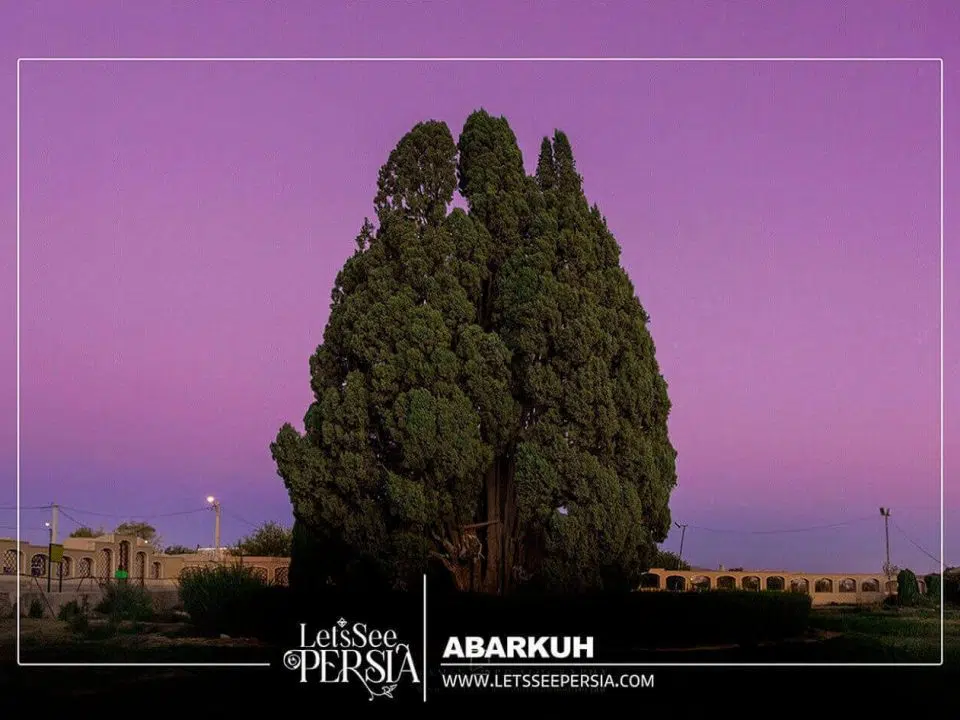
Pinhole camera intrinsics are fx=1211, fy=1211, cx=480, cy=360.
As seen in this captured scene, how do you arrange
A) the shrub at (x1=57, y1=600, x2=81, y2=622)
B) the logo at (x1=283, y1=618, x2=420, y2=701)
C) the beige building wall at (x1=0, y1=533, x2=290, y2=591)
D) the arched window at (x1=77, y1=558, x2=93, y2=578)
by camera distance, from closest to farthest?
the logo at (x1=283, y1=618, x2=420, y2=701) < the shrub at (x1=57, y1=600, x2=81, y2=622) < the beige building wall at (x1=0, y1=533, x2=290, y2=591) < the arched window at (x1=77, y1=558, x2=93, y2=578)

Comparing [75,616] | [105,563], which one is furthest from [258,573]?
[105,563]

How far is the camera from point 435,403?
14.6 metres

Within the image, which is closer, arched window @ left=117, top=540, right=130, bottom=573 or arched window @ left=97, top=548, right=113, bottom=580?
arched window @ left=97, top=548, right=113, bottom=580

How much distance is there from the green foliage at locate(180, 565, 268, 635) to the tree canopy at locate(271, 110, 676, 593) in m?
1.27

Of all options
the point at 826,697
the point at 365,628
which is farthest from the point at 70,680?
the point at 826,697

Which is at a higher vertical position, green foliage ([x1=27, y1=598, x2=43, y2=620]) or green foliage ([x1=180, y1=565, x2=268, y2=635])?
green foliage ([x1=180, y1=565, x2=268, y2=635])

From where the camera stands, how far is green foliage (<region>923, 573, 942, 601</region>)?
29.0 meters

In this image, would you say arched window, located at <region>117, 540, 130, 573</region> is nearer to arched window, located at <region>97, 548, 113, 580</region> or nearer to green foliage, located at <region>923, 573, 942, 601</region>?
arched window, located at <region>97, 548, 113, 580</region>

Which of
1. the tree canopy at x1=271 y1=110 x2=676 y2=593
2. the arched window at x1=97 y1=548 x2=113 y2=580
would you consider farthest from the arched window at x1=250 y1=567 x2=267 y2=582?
the arched window at x1=97 y1=548 x2=113 y2=580

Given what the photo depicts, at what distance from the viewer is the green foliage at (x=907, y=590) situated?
2853 centimetres

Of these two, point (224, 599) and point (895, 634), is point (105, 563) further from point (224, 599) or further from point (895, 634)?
point (895, 634)

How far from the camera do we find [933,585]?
29.8 metres

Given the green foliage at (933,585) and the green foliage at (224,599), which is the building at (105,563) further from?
the green foliage at (933,585)

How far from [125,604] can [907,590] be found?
59.4 ft
